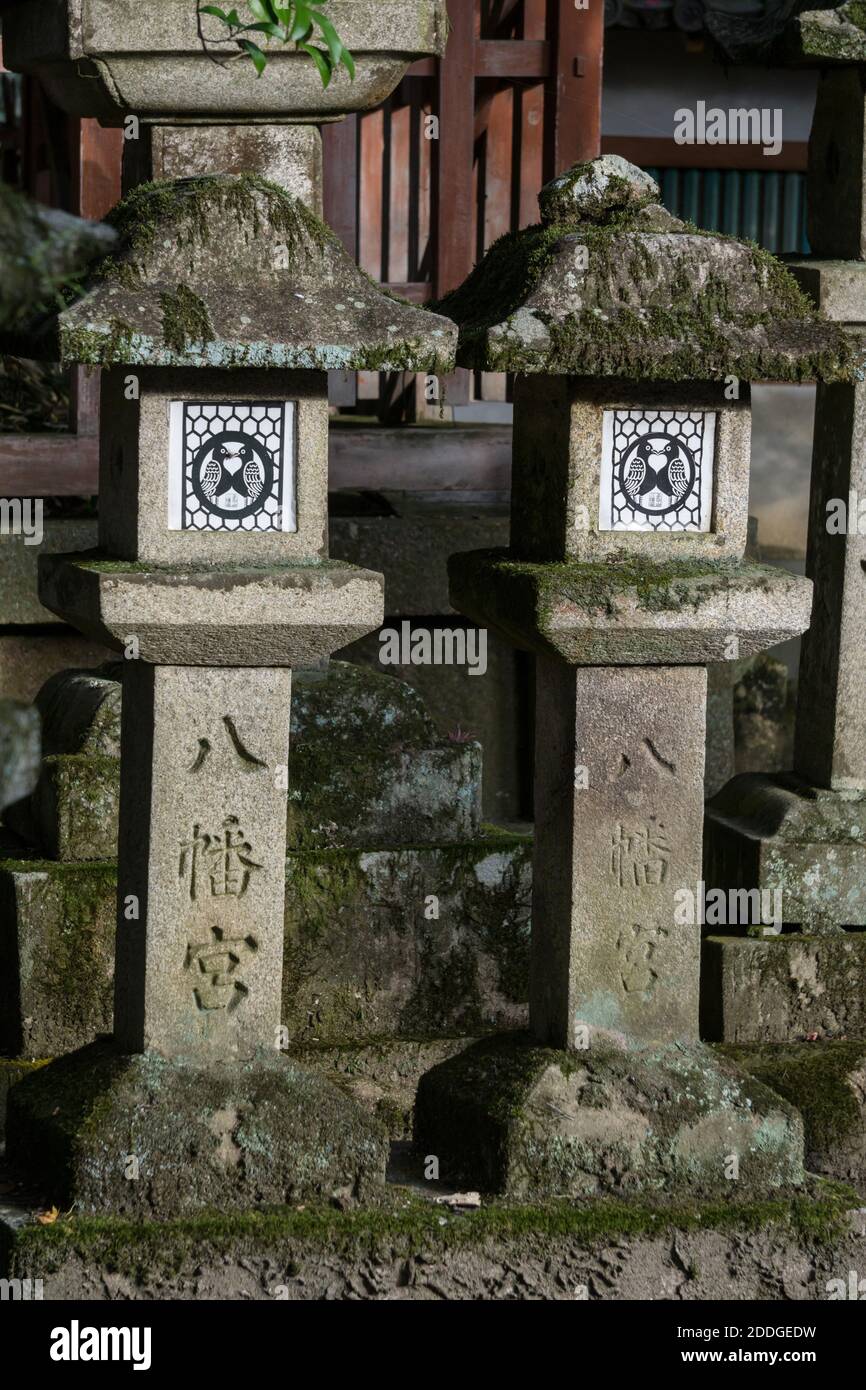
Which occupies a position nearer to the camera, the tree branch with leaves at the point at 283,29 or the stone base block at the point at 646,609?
the tree branch with leaves at the point at 283,29

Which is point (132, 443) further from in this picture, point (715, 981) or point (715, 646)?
point (715, 981)

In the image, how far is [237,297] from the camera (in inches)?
226

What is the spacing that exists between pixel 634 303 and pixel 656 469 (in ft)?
1.47

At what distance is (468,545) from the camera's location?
9133 mm

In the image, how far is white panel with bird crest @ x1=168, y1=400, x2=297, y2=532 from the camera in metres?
5.85

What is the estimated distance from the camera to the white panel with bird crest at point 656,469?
19.9 ft

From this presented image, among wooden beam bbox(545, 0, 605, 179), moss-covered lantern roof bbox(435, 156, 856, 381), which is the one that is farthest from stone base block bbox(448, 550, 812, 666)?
wooden beam bbox(545, 0, 605, 179)

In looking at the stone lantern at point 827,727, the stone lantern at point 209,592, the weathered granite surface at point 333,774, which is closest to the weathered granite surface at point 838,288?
the stone lantern at point 827,727

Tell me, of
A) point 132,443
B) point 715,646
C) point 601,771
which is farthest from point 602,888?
point 132,443

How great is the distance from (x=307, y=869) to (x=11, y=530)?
2.40 metres

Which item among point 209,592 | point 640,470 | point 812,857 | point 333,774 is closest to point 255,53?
point 209,592

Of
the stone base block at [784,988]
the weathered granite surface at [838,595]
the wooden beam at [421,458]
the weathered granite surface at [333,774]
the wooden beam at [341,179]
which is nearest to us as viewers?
the weathered granite surface at [333,774]

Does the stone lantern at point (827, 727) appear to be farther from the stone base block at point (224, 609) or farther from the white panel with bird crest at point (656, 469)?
the stone base block at point (224, 609)

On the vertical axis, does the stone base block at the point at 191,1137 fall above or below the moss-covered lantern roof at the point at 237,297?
below
